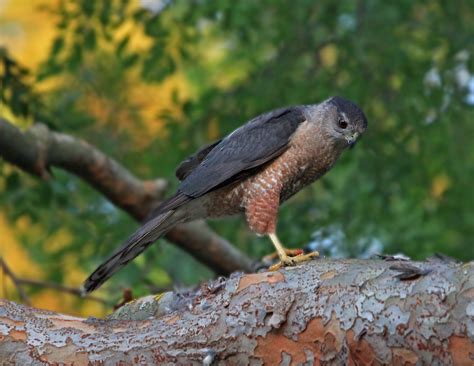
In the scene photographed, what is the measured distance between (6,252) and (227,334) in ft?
23.6

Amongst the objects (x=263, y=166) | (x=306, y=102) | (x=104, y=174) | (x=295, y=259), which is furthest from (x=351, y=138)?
(x=306, y=102)

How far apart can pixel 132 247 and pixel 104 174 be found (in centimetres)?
138

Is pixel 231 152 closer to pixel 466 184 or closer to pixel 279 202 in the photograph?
pixel 279 202

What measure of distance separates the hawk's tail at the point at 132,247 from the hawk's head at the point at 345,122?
38.2 inches

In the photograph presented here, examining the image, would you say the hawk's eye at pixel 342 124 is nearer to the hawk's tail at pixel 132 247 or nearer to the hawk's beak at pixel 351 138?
the hawk's beak at pixel 351 138

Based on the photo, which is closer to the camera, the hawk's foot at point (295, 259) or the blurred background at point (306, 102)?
the hawk's foot at point (295, 259)

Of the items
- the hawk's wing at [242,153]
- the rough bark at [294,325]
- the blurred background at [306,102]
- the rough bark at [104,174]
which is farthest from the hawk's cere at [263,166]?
the blurred background at [306,102]

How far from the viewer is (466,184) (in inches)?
287

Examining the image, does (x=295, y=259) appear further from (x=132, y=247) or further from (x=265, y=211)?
(x=132, y=247)

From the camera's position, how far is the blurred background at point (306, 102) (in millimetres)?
6785

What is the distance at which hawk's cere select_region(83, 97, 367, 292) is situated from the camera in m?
4.57

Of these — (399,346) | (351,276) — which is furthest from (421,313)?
(351,276)

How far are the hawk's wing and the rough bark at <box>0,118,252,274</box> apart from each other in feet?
2.60

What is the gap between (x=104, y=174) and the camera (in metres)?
5.52
